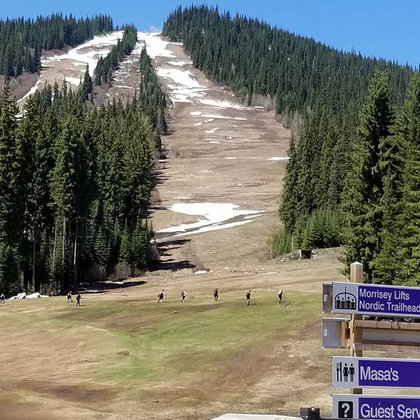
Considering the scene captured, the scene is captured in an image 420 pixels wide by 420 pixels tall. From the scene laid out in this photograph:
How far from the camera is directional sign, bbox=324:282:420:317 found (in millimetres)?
8133

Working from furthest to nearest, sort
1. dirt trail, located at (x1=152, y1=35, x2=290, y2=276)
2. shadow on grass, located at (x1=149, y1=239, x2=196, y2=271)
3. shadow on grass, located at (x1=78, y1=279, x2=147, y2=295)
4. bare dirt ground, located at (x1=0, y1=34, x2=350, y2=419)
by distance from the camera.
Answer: dirt trail, located at (x1=152, y1=35, x2=290, y2=276) → shadow on grass, located at (x1=149, y1=239, x2=196, y2=271) → shadow on grass, located at (x1=78, y1=279, x2=147, y2=295) → bare dirt ground, located at (x1=0, y1=34, x2=350, y2=419)

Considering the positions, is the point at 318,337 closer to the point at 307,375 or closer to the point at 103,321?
the point at 307,375

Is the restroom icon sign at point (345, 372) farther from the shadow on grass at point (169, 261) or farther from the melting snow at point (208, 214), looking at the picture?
the melting snow at point (208, 214)

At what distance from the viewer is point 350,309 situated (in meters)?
8.14

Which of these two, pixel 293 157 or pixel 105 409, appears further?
pixel 293 157

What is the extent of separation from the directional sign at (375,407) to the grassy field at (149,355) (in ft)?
53.0

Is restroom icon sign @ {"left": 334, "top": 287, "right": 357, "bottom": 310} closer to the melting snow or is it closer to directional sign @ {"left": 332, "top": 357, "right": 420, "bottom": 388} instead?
directional sign @ {"left": 332, "top": 357, "right": 420, "bottom": 388}

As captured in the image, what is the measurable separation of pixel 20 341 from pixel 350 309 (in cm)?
3481

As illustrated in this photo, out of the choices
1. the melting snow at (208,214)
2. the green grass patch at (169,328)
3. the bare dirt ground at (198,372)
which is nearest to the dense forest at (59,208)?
the bare dirt ground at (198,372)

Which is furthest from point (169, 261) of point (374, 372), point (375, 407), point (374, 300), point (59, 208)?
point (375, 407)

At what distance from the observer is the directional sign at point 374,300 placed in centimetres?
813

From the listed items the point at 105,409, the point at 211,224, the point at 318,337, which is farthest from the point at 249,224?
the point at 105,409

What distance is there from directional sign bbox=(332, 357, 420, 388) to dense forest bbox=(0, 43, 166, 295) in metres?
52.6

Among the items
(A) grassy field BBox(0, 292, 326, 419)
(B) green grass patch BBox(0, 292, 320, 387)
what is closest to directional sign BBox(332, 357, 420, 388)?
(A) grassy field BBox(0, 292, 326, 419)
